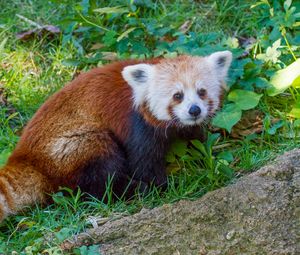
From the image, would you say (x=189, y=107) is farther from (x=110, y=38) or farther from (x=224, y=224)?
(x=110, y=38)

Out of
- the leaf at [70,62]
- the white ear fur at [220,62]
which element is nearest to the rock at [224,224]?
the white ear fur at [220,62]

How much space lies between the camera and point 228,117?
4219mm

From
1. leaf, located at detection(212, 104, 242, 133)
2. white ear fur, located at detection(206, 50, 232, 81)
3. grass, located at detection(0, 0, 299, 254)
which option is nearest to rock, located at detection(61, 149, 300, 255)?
grass, located at detection(0, 0, 299, 254)

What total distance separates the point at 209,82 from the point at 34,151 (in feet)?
3.85

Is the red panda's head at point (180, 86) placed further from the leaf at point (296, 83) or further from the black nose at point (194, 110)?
the leaf at point (296, 83)

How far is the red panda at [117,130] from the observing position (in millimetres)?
4035

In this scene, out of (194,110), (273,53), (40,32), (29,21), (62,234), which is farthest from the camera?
(29,21)

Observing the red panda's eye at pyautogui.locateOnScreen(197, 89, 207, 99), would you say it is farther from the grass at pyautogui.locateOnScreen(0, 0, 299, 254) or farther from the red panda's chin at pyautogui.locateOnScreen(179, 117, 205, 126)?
the grass at pyautogui.locateOnScreen(0, 0, 299, 254)

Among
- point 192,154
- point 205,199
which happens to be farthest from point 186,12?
point 205,199

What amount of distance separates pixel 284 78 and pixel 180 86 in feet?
2.88

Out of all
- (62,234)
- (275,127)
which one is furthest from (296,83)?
(62,234)

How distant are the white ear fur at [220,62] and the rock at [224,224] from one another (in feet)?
2.68

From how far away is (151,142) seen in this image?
4.10 metres

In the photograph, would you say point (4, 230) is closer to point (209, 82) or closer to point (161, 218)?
point (161, 218)
